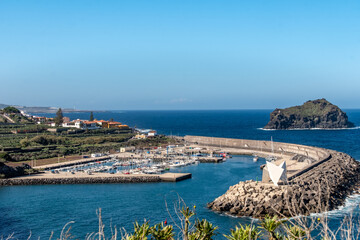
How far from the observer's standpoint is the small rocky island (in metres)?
124

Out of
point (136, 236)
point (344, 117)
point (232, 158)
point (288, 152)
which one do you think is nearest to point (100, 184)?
point (232, 158)

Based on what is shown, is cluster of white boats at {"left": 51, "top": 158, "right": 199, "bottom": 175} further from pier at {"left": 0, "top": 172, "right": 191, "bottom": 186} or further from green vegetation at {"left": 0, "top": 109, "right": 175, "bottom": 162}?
green vegetation at {"left": 0, "top": 109, "right": 175, "bottom": 162}

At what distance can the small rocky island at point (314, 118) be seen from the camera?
124438 millimetres

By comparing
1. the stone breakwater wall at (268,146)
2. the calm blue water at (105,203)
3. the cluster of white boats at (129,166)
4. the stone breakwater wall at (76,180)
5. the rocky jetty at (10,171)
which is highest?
the stone breakwater wall at (268,146)

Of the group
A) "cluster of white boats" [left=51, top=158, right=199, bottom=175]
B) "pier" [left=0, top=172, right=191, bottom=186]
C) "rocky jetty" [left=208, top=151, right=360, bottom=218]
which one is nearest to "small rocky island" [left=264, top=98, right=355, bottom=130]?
"cluster of white boats" [left=51, top=158, right=199, bottom=175]

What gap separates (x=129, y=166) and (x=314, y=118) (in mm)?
91144

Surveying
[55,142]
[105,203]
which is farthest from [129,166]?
[55,142]

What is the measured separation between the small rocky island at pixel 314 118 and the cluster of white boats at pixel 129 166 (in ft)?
243

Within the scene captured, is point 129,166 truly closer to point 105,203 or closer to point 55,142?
point 105,203

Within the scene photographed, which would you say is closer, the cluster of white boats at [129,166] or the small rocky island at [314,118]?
the cluster of white boats at [129,166]

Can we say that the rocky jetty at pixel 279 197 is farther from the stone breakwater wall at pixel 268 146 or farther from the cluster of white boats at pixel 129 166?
the cluster of white boats at pixel 129 166

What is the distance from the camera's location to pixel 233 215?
28984 mm

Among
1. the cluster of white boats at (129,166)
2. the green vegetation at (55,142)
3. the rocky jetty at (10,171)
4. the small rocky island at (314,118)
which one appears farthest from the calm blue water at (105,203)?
the small rocky island at (314,118)

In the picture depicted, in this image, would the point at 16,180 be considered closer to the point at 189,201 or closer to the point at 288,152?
the point at 189,201
